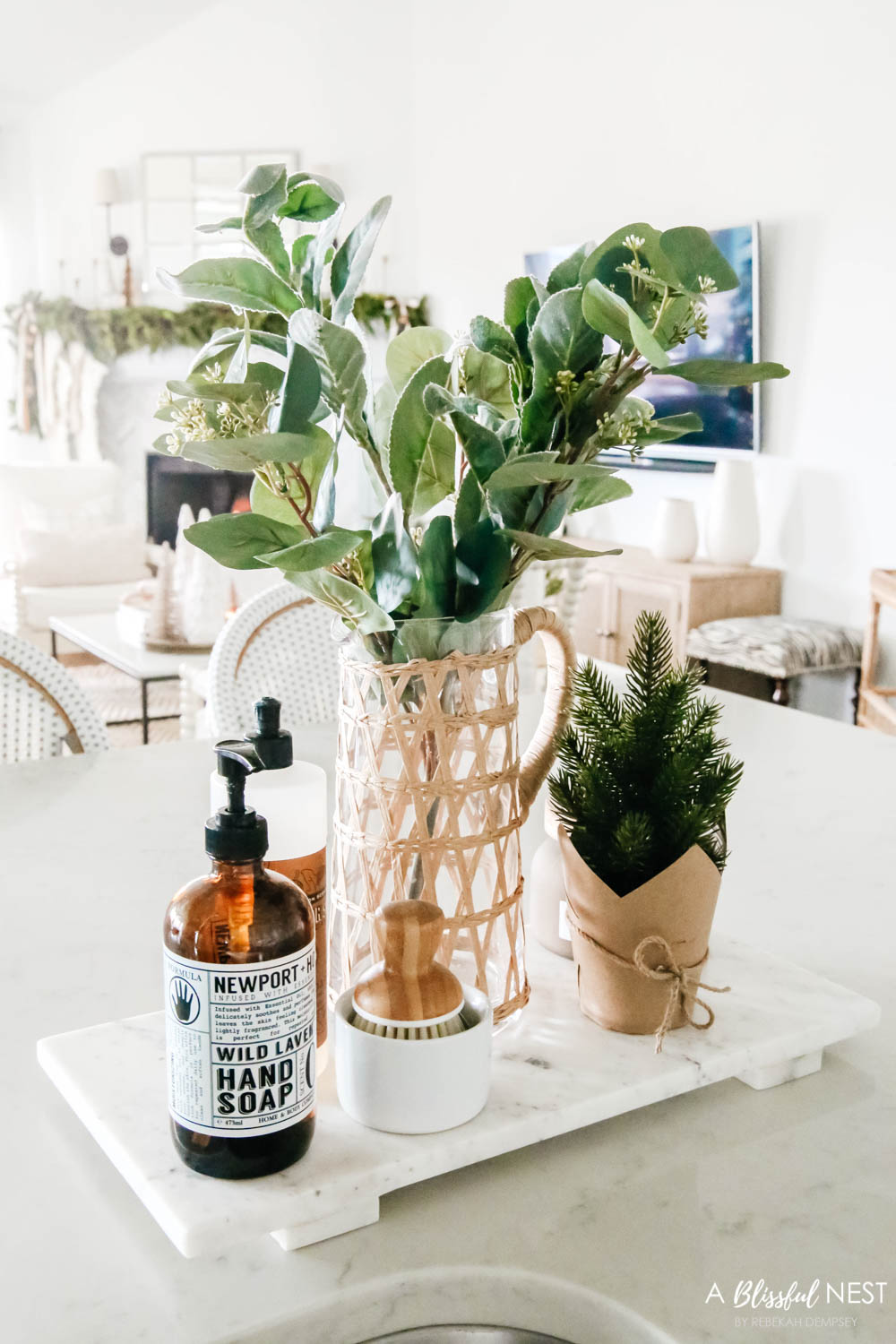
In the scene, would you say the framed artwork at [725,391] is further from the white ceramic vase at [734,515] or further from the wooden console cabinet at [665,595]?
the wooden console cabinet at [665,595]

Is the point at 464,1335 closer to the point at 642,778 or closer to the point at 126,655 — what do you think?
the point at 642,778

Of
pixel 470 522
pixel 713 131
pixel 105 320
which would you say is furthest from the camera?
pixel 105 320

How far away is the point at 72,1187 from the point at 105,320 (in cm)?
631

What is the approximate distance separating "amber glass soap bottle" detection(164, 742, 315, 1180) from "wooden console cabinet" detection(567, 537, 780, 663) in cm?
341

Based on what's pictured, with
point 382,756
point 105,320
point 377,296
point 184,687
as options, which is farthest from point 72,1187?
point 105,320

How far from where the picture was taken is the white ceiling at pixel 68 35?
573 centimetres

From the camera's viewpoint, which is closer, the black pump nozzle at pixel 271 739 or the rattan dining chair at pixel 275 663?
the black pump nozzle at pixel 271 739

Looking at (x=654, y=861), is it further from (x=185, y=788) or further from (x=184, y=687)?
(x=184, y=687)

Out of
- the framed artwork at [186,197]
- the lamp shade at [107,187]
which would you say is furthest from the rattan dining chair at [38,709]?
the lamp shade at [107,187]

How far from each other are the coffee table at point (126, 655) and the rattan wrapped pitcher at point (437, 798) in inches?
105

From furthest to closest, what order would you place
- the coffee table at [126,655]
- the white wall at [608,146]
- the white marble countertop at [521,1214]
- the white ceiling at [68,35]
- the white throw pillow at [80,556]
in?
the white ceiling at [68,35], the white throw pillow at [80,556], the white wall at [608,146], the coffee table at [126,655], the white marble countertop at [521,1214]

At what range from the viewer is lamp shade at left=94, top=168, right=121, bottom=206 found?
6.46m

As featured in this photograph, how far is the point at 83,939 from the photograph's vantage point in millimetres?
912

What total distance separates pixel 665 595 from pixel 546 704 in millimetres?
3438
